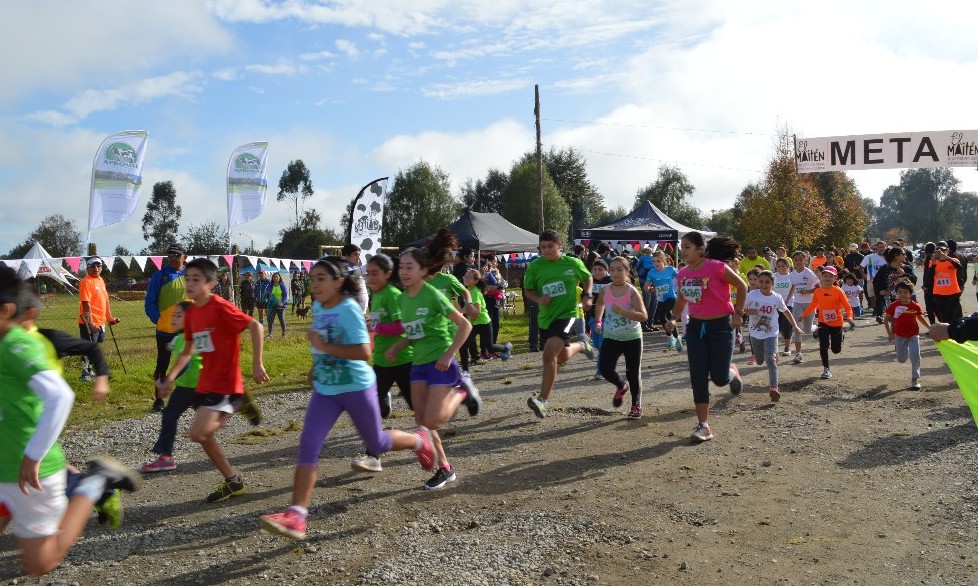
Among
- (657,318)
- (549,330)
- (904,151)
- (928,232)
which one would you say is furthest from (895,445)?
(928,232)

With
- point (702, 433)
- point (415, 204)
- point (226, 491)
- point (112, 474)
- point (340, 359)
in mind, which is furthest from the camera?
point (415, 204)

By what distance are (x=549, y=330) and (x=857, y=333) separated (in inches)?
420

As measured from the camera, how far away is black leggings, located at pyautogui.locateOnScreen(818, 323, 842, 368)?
10820 mm

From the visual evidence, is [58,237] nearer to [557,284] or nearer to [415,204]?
[415,204]

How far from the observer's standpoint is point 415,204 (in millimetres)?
64625

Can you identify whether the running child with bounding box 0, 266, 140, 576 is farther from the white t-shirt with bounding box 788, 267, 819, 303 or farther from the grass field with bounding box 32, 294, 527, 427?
the white t-shirt with bounding box 788, 267, 819, 303

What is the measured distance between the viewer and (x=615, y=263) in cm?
→ 865

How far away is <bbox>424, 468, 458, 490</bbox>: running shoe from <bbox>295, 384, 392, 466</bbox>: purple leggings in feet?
3.12

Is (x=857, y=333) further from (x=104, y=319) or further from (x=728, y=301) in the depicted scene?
(x=104, y=319)

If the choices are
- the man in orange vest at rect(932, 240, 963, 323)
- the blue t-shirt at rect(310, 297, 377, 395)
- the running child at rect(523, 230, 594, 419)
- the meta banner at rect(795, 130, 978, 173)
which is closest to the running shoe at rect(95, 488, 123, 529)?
the blue t-shirt at rect(310, 297, 377, 395)

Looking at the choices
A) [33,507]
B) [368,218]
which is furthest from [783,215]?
[33,507]

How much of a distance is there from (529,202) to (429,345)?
6066cm

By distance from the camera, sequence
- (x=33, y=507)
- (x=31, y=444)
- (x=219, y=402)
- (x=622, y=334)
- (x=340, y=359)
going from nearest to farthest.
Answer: (x=31, y=444), (x=33, y=507), (x=340, y=359), (x=219, y=402), (x=622, y=334)

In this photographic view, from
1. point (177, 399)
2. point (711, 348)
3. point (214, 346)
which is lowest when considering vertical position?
point (177, 399)
